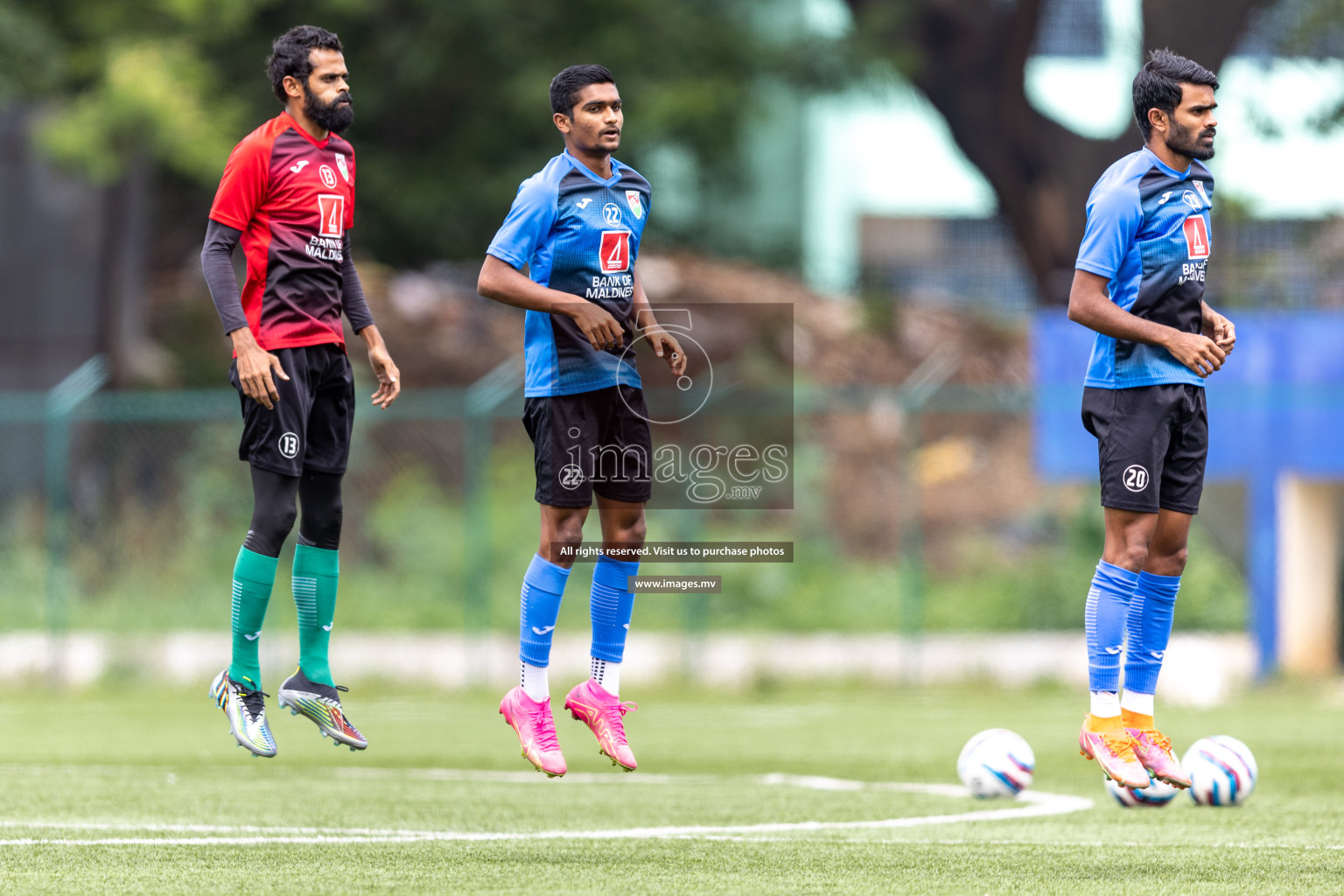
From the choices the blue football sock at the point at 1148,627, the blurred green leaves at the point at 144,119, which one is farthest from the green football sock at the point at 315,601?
the blurred green leaves at the point at 144,119

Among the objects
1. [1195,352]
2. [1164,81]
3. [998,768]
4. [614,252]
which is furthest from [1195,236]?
[998,768]

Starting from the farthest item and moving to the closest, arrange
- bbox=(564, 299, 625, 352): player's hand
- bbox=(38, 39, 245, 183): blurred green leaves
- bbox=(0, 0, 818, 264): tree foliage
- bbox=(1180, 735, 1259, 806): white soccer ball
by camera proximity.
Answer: bbox=(0, 0, 818, 264): tree foliage → bbox=(38, 39, 245, 183): blurred green leaves → bbox=(1180, 735, 1259, 806): white soccer ball → bbox=(564, 299, 625, 352): player's hand

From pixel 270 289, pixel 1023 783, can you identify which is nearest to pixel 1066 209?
pixel 1023 783

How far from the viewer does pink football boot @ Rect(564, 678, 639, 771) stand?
264 inches

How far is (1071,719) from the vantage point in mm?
12883

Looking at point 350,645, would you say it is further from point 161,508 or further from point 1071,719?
point 1071,719

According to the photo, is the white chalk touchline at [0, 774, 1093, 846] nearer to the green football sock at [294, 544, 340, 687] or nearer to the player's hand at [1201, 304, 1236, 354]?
Result: the green football sock at [294, 544, 340, 687]

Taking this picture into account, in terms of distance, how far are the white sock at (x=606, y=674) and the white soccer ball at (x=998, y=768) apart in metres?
1.86

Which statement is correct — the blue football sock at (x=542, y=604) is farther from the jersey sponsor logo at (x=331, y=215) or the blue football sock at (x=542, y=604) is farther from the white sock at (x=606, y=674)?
the jersey sponsor logo at (x=331, y=215)

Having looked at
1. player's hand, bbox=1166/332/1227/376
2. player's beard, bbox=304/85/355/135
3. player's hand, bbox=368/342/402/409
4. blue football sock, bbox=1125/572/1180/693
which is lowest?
blue football sock, bbox=1125/572/1180/693

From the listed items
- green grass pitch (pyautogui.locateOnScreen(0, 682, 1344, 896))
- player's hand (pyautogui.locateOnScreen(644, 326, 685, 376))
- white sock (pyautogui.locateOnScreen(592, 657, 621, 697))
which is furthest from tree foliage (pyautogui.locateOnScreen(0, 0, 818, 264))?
white sock (pyautogui.locateOnScreen(592, 657, 621, 697))

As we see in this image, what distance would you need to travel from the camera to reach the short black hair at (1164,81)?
6758 millimetres

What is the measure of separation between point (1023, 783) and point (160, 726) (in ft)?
22.9

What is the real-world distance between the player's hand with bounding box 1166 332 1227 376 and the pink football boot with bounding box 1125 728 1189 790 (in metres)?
1.33
